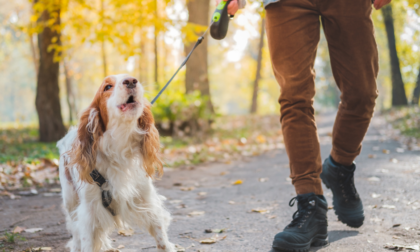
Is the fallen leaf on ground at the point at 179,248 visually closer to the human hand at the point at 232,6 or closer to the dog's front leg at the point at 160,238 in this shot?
the dog's front leg at the point at 160,238

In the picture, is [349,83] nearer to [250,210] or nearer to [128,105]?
[128,105]

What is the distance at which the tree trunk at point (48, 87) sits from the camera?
890cm

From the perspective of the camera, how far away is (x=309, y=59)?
2.36 m

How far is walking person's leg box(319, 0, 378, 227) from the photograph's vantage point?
2.30 metres

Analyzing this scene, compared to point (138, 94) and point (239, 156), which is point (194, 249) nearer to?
point (138, 94)

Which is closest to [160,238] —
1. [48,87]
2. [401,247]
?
[401,247]

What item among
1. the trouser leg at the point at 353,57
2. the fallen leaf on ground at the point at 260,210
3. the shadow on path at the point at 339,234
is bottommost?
the fallen leaf on ground at the point at 260,210

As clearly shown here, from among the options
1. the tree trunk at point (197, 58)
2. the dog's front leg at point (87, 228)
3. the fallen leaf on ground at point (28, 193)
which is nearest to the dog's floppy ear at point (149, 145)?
the dog's front leg at point (87, 228)

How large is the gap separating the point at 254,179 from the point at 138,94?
3087 mm

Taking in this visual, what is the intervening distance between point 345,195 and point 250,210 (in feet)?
3.29

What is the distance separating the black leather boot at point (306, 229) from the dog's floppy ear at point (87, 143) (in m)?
1.25

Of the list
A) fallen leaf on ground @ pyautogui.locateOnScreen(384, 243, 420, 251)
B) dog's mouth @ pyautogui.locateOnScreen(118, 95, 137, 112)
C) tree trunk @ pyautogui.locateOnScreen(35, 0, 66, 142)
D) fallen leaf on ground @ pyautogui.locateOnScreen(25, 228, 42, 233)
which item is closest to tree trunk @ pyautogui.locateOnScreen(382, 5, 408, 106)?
tree trunk @ pyautogui.locateOnScreen(35, 0, 66, 142)

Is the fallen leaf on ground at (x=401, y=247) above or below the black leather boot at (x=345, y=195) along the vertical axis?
below

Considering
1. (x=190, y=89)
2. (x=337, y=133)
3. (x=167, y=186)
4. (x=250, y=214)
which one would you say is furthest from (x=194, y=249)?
(x=190, y=89)
